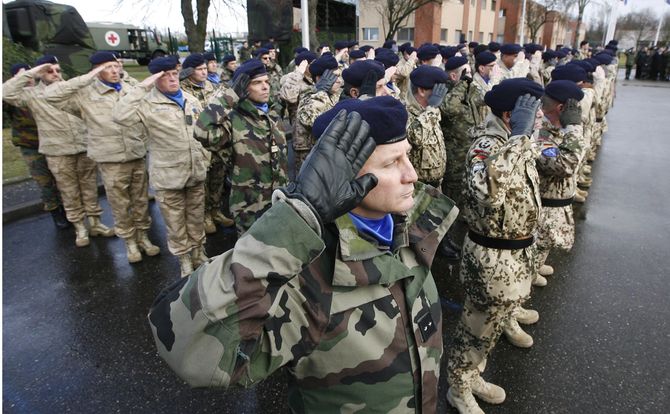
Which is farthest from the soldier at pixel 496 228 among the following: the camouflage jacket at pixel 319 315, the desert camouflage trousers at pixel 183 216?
the desert camouflage trousers at pixel 183 216

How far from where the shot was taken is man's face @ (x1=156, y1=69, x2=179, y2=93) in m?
4.14

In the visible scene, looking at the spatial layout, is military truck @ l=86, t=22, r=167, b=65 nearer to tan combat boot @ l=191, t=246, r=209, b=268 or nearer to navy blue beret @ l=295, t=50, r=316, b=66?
navy blue beret @ l=295, t=50, r=316, b=66

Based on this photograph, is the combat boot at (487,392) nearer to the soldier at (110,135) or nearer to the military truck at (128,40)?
the soldier at (110,135)

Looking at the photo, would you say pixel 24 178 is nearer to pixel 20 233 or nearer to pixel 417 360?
pixel 20 233

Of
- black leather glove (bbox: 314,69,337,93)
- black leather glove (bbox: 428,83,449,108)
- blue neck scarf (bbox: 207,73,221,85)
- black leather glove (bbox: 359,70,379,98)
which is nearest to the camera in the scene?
black leather glove (bbox: 359,70,379,98)

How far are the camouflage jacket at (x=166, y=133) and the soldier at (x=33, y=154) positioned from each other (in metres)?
2.48

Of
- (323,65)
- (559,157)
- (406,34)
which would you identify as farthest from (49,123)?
(406,34)

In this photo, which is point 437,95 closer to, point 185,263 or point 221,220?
point 185,263

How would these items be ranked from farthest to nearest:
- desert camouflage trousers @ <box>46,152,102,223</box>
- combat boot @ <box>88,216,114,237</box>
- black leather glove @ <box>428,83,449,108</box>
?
combat boot @ <box>88,216,114,237</box> → desert camouflage trousers @ <box>46,152,102,223</box> → black leather glove @ <box>428,83,449,108</box>

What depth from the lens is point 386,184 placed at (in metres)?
1.45

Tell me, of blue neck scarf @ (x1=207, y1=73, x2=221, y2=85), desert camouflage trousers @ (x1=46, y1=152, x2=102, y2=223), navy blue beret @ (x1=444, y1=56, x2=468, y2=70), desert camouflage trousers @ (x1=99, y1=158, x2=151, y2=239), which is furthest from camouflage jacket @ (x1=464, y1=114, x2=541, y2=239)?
blue neck scarf @ (x1=207, y1=73, x2=221, y2=85)

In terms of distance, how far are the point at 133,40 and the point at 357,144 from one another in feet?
108

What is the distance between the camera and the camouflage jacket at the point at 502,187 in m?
2.39

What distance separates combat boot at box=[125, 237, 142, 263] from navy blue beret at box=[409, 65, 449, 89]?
3.73 m
